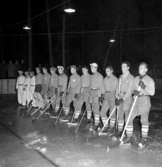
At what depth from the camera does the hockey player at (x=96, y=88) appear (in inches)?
269

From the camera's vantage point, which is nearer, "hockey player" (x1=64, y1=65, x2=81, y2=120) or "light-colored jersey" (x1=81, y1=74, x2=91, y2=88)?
"light-colored jersey" (x1=81, y1=74, x2=91, y2=88)

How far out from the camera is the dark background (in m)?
19.3

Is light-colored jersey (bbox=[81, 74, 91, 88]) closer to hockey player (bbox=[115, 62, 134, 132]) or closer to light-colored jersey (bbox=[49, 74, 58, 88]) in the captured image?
hockey player (bbox=[115, 62, 134, 132])

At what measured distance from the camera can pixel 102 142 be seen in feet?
18.5

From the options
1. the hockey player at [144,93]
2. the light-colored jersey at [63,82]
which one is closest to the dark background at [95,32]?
the light-colored jersey at [63,82]

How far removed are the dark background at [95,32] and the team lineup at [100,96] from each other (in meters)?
9.90

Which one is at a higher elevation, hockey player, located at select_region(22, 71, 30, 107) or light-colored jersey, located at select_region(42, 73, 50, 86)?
light-colored jersey, located at select_region(42, 73, 50, 86)

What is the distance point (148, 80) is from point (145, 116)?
26.3 inches

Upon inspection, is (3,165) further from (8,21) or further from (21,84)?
(8,21)

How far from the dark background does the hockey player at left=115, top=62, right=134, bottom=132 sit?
522 inches

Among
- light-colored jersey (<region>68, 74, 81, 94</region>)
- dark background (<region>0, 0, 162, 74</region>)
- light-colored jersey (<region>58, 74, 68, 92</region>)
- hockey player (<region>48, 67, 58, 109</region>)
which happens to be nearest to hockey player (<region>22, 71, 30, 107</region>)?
hockey player (<region>48, 67, 58, 109</region>)

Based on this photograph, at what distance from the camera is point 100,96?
684cm

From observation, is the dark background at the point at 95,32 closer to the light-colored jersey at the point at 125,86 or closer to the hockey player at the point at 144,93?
the light-colored jersey at the point at 125,86

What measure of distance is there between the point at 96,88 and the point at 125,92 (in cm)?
120
